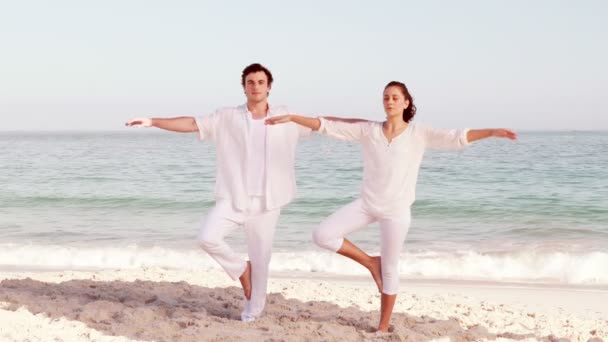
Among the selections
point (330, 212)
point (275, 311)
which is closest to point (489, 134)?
point (275, 311)

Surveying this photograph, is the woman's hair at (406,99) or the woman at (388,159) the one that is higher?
the woman's hair at (406,99)

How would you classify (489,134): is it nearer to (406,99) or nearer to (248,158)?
(406,99)

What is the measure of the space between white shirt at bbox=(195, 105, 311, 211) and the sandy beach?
3.16ft

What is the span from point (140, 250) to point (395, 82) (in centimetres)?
784

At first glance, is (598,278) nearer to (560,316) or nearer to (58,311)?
(560,316)

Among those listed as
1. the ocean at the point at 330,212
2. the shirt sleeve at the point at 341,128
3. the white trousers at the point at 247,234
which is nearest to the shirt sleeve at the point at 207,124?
the white trousers at the point at 247,234

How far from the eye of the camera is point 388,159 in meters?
4.96

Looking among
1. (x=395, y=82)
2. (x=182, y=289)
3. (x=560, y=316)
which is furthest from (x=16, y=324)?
(x=560, y=316)

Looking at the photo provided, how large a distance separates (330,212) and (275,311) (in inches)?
446

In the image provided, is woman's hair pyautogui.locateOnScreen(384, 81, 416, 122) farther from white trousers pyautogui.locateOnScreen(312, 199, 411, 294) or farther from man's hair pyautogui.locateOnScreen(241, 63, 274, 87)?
man's hair pyautogui.locateOnScreen(241, 63, 274, 87)

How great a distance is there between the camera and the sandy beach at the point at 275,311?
5.42 meters

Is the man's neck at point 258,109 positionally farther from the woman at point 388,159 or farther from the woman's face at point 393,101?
the woman's face at point 393,101

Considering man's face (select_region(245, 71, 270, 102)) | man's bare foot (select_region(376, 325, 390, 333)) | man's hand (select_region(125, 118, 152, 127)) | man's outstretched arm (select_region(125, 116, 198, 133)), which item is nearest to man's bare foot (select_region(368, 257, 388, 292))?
man's bare foot (select_region(376, 325, 390, 333))

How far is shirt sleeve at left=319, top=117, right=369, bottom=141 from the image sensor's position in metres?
5.03
